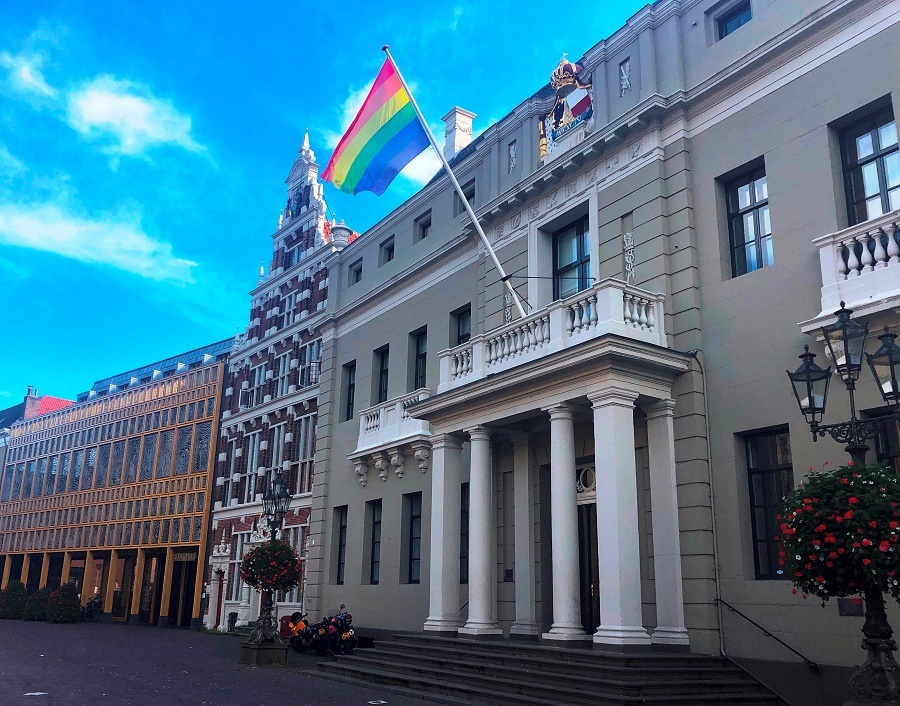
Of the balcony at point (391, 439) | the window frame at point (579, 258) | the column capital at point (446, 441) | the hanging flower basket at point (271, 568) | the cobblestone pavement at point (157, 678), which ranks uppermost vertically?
the window frame at point (579, 258)

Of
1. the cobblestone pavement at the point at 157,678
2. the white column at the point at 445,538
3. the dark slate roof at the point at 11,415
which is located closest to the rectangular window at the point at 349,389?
the cobblestone pavement at the point at 157,678

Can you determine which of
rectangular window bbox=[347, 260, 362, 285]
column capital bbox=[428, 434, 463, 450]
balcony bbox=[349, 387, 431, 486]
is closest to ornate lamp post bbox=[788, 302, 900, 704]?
column capital bbox=[428, 434, 463, 450]

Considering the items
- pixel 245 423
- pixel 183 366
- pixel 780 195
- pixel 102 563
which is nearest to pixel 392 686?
pixel 780 195

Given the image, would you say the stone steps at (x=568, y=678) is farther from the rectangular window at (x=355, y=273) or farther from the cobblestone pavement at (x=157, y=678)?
the rectangular window at (x=355, y=273)

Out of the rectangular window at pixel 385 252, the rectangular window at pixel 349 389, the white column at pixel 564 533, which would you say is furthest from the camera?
the rectangular window at pixel 349 389

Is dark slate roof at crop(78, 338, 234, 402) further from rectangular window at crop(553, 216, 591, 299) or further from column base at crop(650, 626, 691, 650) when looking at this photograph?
column base at crop(650, 626, 691, 650)

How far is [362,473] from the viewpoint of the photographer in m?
23.5

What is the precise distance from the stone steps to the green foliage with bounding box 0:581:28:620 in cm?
3607

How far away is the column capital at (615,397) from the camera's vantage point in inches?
544

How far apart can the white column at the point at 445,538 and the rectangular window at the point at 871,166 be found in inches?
355

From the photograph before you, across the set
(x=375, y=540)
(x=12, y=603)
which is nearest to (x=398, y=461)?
(x=375, y=540)

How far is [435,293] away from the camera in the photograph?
22.6 m

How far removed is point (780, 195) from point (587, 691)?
8.42 meters

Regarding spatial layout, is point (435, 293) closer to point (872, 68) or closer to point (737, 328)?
point (737, 328)
